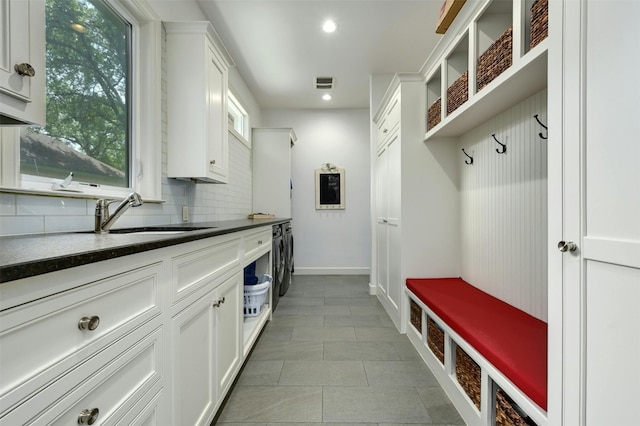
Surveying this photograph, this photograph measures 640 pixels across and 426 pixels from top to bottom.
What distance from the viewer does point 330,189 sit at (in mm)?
4734

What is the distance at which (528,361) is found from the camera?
3.54ft

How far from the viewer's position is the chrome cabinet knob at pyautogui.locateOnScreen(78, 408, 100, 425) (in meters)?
0.60

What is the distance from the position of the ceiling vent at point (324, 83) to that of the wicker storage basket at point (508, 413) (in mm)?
3652

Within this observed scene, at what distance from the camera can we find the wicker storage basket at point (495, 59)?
132 cm

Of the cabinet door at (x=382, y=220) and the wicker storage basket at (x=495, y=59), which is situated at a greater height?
the wicker storage basket at (x=495, y=59)

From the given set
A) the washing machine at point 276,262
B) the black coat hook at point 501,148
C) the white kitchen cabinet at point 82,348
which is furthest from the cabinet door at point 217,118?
the black coat hook at point 501,148

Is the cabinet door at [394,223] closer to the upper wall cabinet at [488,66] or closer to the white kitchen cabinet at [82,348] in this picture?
the upper wall cabinet at [488,66]

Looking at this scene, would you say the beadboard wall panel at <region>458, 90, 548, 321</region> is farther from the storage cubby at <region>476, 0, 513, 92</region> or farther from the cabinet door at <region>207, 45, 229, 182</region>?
the cabinet door at <region>207, 45, 229, 182</region>

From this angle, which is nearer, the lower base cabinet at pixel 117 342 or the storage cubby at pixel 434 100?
the lower base cabinet at pixel 117 342
